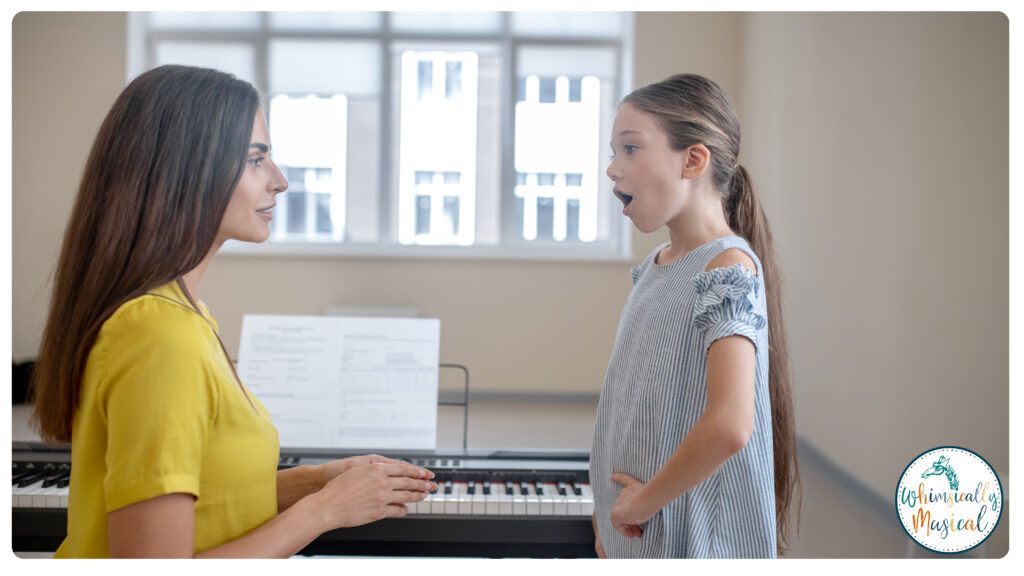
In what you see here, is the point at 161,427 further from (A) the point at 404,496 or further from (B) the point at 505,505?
(B) the point at 505,505

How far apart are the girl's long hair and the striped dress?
133 millimetres

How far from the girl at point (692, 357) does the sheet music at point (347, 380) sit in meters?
0.64

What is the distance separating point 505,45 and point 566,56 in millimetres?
434

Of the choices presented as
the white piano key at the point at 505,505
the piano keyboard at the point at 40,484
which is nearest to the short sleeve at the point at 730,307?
the white piano key at the point at 505,505

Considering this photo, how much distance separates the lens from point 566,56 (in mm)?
5094

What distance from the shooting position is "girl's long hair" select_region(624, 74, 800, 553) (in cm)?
102

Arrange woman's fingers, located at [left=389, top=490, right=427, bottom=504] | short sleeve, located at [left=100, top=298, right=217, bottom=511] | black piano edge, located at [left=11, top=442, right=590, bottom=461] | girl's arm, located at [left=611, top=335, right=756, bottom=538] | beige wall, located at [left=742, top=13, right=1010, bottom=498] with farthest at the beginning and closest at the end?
1. beige wall, located at [left=742, top=13, right=1010, bottom=498]
2. black piano edge, located at [left=11, top=442, right=590, bottom=461]
3. woman's fingers, located at [left=389, top=490, right=427, bottom=504]
4. girl's arm, located at [left=611, top=335, right=756, bottom=538]
5. short sleeve, located at [left=100, top=298, right=217, bottom=511]

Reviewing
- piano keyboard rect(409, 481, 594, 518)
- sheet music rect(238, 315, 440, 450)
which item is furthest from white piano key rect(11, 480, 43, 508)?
piano keyboard rect(409, 481, 594, 518)

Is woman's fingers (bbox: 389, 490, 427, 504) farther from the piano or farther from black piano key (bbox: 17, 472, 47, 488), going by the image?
black piano key (bbox: 17, 472, 47, 488)

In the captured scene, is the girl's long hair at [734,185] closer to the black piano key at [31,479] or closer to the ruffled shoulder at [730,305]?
the ruffled shoulder at [730,305]

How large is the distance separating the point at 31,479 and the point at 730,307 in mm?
1517

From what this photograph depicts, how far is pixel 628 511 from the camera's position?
3.11ft

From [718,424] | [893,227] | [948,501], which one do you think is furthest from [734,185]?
[893,227]
